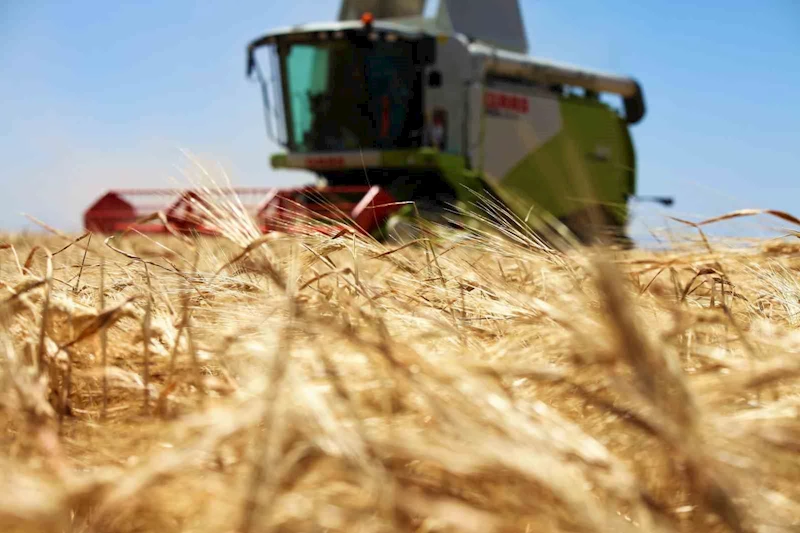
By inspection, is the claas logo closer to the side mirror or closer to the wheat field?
the side mirror

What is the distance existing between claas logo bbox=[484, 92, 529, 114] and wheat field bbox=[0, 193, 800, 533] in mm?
7817

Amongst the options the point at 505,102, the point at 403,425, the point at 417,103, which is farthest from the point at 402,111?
the point at 403,425

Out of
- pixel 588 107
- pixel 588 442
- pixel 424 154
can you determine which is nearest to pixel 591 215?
pixel 588 442

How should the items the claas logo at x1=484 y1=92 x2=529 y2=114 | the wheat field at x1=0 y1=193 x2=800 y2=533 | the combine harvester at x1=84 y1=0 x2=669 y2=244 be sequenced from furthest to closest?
the claas logo at x1=484 y1=92 x2=529 y2=114 < the combine harvester at x1=84 y1=0 x2=669 y2=244 < the wheat field at x1=0 y1=193 x2=800 y2=533

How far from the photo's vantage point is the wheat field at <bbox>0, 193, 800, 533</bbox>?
1.23ft

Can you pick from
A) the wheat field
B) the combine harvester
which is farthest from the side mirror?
the wheat field

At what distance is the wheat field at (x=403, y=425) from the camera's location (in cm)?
37

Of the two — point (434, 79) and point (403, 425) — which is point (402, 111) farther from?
point (403, 425)

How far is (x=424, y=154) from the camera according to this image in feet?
23.6

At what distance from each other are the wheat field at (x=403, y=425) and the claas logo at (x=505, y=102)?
7.82 metres

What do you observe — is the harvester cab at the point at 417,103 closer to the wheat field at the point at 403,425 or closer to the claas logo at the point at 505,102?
the claas logo at the point at 505,102

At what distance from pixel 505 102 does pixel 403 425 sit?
27.7 ft

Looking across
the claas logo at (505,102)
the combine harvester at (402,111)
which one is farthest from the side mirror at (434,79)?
the claas logo at (505,102)

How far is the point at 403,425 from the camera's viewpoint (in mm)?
488
